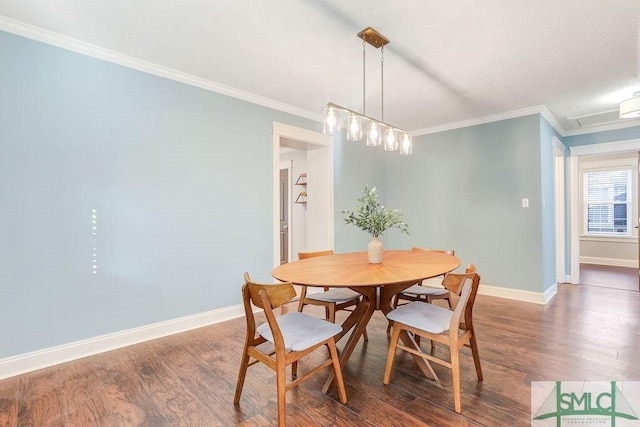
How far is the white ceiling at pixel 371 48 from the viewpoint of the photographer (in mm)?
1988

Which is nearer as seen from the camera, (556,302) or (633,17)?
(633,17)

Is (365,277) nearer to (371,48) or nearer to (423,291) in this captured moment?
(423,291)

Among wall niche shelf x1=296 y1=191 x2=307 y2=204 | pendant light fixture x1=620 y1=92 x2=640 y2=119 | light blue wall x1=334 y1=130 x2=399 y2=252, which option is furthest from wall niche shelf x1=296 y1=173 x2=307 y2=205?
pendant light fixture x1=620 y1=92 x2=640 y2=119

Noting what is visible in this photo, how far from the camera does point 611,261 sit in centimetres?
634

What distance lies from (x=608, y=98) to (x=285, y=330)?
441 centimetres

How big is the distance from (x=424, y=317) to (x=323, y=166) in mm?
2792

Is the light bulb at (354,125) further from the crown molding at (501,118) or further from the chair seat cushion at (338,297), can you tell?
the crown molding at (501,118)

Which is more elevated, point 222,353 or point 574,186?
point 574,186

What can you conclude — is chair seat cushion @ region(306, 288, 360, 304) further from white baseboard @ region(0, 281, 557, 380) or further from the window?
the window

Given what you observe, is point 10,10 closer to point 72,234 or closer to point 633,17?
point 72,234

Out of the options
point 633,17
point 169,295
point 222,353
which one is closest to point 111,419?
point 222,353

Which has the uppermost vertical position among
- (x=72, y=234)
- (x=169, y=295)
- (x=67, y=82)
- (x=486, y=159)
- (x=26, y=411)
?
(x=67, y=82)

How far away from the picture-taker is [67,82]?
235 centimetres

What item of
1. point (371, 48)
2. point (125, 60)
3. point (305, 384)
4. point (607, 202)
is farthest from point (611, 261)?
point (125, 60)
